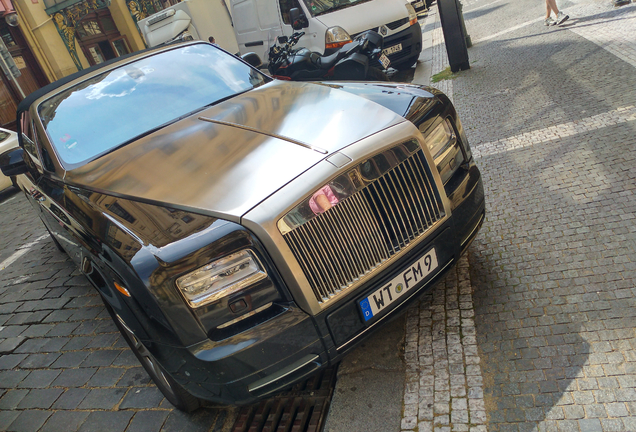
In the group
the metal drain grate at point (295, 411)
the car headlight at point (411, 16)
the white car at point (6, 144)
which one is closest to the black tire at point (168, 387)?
the metal drain grate at point (295, 411)

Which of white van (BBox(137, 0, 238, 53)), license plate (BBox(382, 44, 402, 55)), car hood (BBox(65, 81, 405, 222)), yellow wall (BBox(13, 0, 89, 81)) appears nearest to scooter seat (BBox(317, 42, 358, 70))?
license plate (BBox(382, 44, 402, 55))

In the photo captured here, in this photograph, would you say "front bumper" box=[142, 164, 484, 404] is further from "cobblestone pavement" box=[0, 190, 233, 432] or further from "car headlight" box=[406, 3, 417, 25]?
"car headlight" box=[406, 3, 417, 25]

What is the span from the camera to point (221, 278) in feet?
6.93

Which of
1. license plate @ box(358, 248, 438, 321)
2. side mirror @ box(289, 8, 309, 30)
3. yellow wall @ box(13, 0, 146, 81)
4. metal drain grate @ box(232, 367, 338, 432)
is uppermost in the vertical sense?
yellow wall @ box(13, 0, 146, 81)

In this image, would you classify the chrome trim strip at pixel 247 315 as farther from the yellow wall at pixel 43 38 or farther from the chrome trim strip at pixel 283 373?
the yellow wall at pixel 43 38

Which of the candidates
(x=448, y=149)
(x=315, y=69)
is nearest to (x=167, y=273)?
(x=448, y=149)

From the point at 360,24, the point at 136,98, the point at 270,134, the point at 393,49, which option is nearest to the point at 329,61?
the point at 360,24

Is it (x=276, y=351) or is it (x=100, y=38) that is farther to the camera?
(x=100, y=38)

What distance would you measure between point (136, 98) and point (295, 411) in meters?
2.40

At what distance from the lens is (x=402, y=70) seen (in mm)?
9516

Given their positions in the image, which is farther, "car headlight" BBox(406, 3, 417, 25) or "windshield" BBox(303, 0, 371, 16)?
"windshield" BBox(303, 0, 371, 16)

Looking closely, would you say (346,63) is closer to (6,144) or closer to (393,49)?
(393,49)

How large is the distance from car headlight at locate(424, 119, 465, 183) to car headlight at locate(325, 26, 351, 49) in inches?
246

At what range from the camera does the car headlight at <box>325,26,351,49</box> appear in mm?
8594
